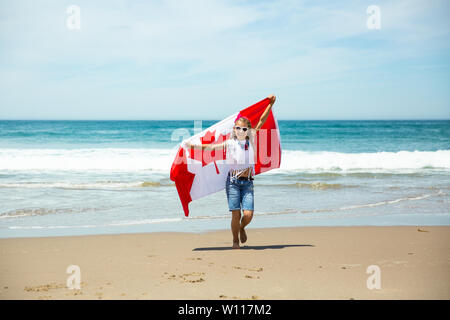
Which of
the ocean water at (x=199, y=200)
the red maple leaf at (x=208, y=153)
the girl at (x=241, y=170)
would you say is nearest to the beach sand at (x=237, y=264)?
the girl at (x=241, y=170)

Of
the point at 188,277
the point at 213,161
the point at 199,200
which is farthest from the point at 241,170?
the point at 199,200

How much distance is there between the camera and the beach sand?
14.4 ft

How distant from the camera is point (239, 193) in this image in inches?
246

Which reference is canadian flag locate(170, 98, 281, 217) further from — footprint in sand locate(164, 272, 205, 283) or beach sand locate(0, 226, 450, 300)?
footprint in sand locate(164, 272, 205, 283)

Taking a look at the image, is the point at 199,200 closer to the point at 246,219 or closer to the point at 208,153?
the point at 208,153

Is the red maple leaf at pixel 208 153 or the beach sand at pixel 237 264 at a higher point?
the red maple leaf at pixel 208 153

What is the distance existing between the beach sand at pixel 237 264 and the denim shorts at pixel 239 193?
62cm

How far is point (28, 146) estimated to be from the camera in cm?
3133

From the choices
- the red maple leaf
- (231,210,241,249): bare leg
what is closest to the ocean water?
the red maple leaf

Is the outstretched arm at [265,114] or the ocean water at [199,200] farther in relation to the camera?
the ocean water at [199,200]

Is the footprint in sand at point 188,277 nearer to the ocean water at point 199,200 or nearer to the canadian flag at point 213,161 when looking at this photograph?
the canadian flag at point 213,161

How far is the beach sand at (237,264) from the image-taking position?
14.4 ft

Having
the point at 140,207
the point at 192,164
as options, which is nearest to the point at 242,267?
the point at 192,164
